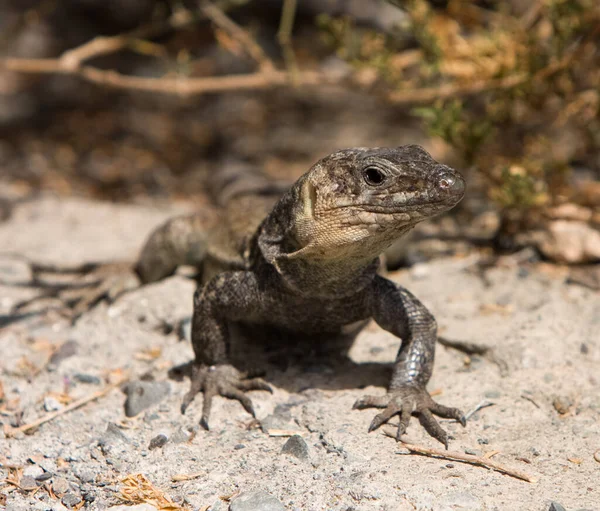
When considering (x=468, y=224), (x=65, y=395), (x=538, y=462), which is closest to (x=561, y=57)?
(x=468, y=224)

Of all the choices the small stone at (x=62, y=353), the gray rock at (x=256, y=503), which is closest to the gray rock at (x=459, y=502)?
the gray rock at (x=256, y=503)

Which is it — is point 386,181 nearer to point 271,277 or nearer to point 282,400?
point 271,277

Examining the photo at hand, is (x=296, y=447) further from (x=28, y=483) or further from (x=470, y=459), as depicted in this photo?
(x=28, y=483)

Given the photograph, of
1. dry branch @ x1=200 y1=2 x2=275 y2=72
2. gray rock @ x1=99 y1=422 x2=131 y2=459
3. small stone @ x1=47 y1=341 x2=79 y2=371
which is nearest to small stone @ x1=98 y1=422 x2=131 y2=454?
gray rock @ x1=99 y1=422 x2=131 y2=459

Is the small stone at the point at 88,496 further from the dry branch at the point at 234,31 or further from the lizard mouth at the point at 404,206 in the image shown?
the dry branch at the point at 234,31

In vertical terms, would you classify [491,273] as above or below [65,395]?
above

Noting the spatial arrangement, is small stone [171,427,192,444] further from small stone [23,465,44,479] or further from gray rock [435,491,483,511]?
gray rock [435,491,483,511]
